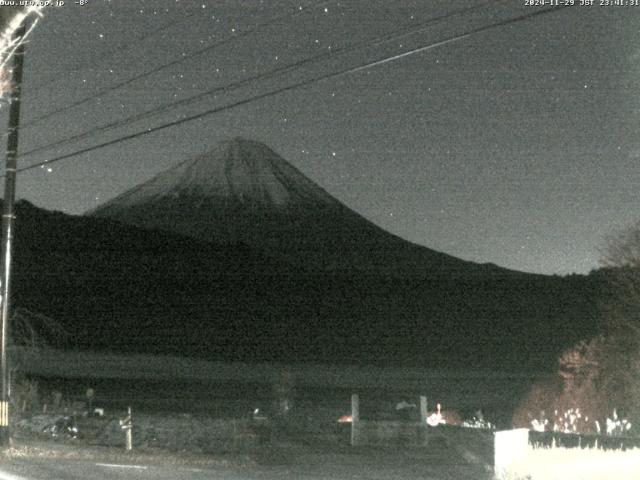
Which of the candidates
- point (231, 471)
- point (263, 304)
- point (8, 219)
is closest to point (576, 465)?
point (231, 471)

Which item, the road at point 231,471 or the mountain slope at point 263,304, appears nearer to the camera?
the road at point 231,471

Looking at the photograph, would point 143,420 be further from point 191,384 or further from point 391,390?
point 191,384

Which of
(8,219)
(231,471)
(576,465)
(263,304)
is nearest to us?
(576,465)

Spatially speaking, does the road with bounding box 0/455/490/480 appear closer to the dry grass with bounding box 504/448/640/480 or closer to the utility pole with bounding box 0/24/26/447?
the utility pole with bounding box 0/24/26/447

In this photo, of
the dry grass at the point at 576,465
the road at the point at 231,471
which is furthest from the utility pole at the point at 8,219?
the dry grass at the point at 576,465

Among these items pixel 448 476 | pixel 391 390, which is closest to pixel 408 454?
pixel 448 476

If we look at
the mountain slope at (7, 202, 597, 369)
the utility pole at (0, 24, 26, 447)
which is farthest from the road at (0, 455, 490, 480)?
the mountain slope at (7, 202, 597, 369)

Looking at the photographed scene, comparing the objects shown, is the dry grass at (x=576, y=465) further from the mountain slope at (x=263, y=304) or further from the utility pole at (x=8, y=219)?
the mountain slope at (x=263, y=304)

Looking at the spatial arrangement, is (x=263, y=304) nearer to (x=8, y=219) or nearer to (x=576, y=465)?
(x=8, y=219)
